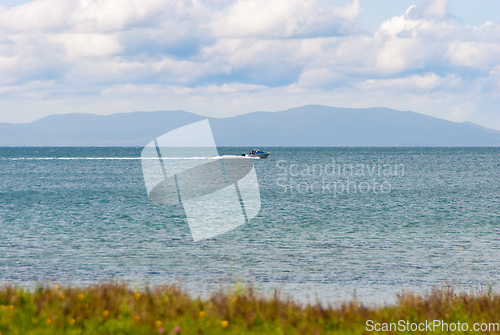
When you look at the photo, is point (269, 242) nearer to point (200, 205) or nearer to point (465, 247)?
point (465, 247)

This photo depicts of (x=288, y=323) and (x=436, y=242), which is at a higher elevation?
(x=288, y=323)

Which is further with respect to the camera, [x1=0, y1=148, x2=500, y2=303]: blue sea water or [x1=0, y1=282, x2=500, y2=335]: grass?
[x1=0, y1=148, x2=500, y2=303]: blue sea water

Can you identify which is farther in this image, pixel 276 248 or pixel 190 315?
pixel 276 248

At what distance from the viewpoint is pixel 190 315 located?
392 inches

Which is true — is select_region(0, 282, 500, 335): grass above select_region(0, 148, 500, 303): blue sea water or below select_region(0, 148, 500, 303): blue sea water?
above

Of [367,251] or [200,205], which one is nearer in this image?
[367,251]

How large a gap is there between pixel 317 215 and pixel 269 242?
14.7m

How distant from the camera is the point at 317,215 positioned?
42.3 m

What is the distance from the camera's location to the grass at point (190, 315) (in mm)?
9281

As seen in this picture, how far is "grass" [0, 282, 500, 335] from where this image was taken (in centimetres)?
928

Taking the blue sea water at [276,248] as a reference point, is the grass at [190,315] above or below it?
above

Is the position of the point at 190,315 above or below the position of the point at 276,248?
above

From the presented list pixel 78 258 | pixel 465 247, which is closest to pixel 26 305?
pixel 78 258

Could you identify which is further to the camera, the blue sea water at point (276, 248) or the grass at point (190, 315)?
the blue sea water at point (276, 248)
